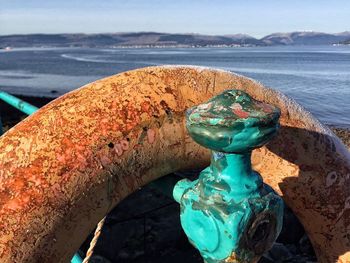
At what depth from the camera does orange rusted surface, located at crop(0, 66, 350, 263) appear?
153cm

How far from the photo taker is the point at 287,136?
1.91 meters

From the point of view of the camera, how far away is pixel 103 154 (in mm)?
1615

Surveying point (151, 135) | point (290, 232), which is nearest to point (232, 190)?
point (151, 135)

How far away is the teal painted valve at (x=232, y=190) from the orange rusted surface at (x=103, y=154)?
0.37 metres

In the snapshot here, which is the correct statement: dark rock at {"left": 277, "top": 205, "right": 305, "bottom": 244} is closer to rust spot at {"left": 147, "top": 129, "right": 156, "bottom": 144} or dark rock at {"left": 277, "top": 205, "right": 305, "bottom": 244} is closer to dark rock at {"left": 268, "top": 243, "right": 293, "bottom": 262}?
dark rock at {"left": 268, "top": 243, "right": 293, "bottom": 262}

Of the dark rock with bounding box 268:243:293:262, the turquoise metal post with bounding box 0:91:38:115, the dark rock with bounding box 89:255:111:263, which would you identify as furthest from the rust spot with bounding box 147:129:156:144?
the dark rock with bounding box 268:243:293:262

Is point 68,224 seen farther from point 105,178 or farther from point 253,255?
point 253,255

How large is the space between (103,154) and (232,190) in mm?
522

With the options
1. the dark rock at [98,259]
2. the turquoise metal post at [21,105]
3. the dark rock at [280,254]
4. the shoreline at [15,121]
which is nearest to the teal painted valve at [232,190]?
the turquoise metal post at [21,105]

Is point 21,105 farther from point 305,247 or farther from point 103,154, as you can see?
point 305,247

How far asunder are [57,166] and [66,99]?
0.88 feet

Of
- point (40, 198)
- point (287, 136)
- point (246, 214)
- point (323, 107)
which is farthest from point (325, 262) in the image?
point (323, 107)

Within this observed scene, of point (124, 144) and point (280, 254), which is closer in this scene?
point (124, 144)

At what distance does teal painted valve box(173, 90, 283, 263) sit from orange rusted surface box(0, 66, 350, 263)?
370mm
